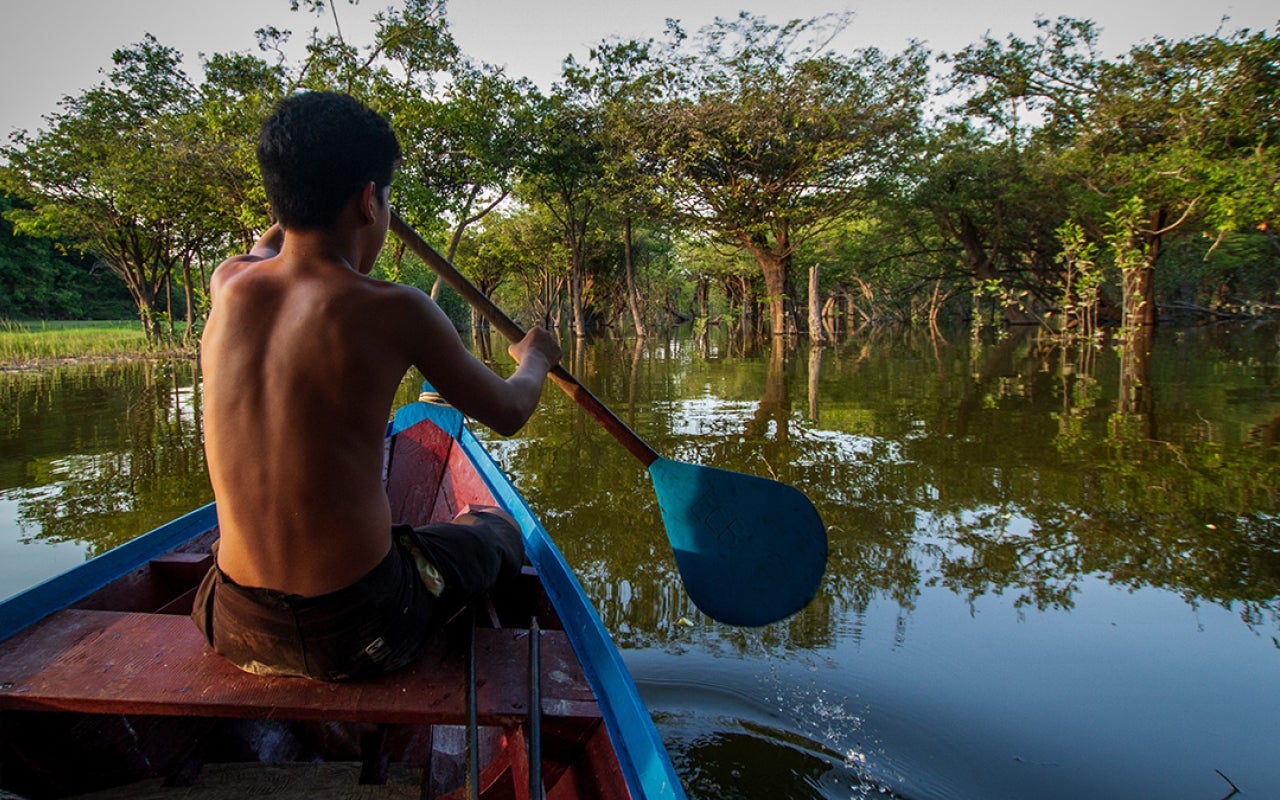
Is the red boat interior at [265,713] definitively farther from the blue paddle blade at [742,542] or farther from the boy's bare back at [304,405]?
the blue paddle blade at [742,542]

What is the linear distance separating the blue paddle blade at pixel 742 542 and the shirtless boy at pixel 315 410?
1.10m

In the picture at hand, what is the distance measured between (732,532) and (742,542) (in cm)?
5

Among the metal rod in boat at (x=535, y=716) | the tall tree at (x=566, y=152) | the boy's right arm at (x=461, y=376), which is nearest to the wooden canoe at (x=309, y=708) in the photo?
the metal rod in boat at (x=535, y=716)

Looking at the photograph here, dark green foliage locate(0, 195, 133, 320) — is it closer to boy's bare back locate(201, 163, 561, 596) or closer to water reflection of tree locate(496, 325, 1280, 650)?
water reflection of tree locate(496, 325, 1280, 650)

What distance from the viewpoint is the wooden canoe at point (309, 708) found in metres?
1.36

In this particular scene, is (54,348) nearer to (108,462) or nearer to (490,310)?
(108,462)

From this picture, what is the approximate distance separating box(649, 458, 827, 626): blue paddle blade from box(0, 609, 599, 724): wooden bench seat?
836mm

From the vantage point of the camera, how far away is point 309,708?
1.37 metres

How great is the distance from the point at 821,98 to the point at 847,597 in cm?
1529

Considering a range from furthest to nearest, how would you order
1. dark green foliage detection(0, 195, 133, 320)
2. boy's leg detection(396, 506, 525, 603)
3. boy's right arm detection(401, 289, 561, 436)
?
dark green foliage detection(0, 195, 133, 320) < boy's leg detection(396, 506, 525, 603) < boy's right arm detection(401, 289, 561, 436)

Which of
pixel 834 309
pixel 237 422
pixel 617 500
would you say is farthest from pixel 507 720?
pixel 834 309

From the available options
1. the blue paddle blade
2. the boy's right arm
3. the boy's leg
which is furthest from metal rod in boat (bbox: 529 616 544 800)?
the blue paddle blade

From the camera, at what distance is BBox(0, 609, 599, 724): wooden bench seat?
1.37m

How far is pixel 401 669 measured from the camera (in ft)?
4.93
